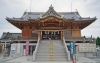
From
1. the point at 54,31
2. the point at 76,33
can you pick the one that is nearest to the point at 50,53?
the point at 54,31

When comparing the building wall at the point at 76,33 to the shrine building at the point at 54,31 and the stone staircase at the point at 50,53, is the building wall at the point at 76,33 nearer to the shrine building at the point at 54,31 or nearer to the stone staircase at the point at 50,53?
the shrine building at the point at 54,31

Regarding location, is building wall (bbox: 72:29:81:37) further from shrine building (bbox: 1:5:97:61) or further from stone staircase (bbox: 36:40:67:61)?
stone staircase (bbox: 36:40:67:61)

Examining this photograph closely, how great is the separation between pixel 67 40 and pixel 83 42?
9.40 ft

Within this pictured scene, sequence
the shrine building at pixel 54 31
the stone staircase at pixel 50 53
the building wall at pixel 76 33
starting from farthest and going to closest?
the building wall at pixel 76 33 < the shrine building at pixel 54 31 < the stone staircase at pixel 50 53

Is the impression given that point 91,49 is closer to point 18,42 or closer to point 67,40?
point 67,40

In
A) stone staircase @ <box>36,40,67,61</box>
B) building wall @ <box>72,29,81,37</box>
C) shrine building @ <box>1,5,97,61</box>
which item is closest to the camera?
stone staircase @ <box>36,40,67,61</box>

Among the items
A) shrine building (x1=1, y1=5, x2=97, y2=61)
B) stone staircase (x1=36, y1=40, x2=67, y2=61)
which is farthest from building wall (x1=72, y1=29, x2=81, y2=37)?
stone staircase (x1=36, y1=40, x2=67, y2=61)

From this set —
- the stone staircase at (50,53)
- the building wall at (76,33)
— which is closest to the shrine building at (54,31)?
the building wall at (76,33)

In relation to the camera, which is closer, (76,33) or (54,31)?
(54,31)

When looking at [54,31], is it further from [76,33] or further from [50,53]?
[50,53]

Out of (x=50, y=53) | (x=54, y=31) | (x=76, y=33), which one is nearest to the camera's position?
(x=50, y=53)

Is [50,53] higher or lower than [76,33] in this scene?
lower

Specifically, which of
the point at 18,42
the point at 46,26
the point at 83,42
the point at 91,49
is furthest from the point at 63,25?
the point at 18,42

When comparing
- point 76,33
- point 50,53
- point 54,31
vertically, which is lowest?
point 50,53
